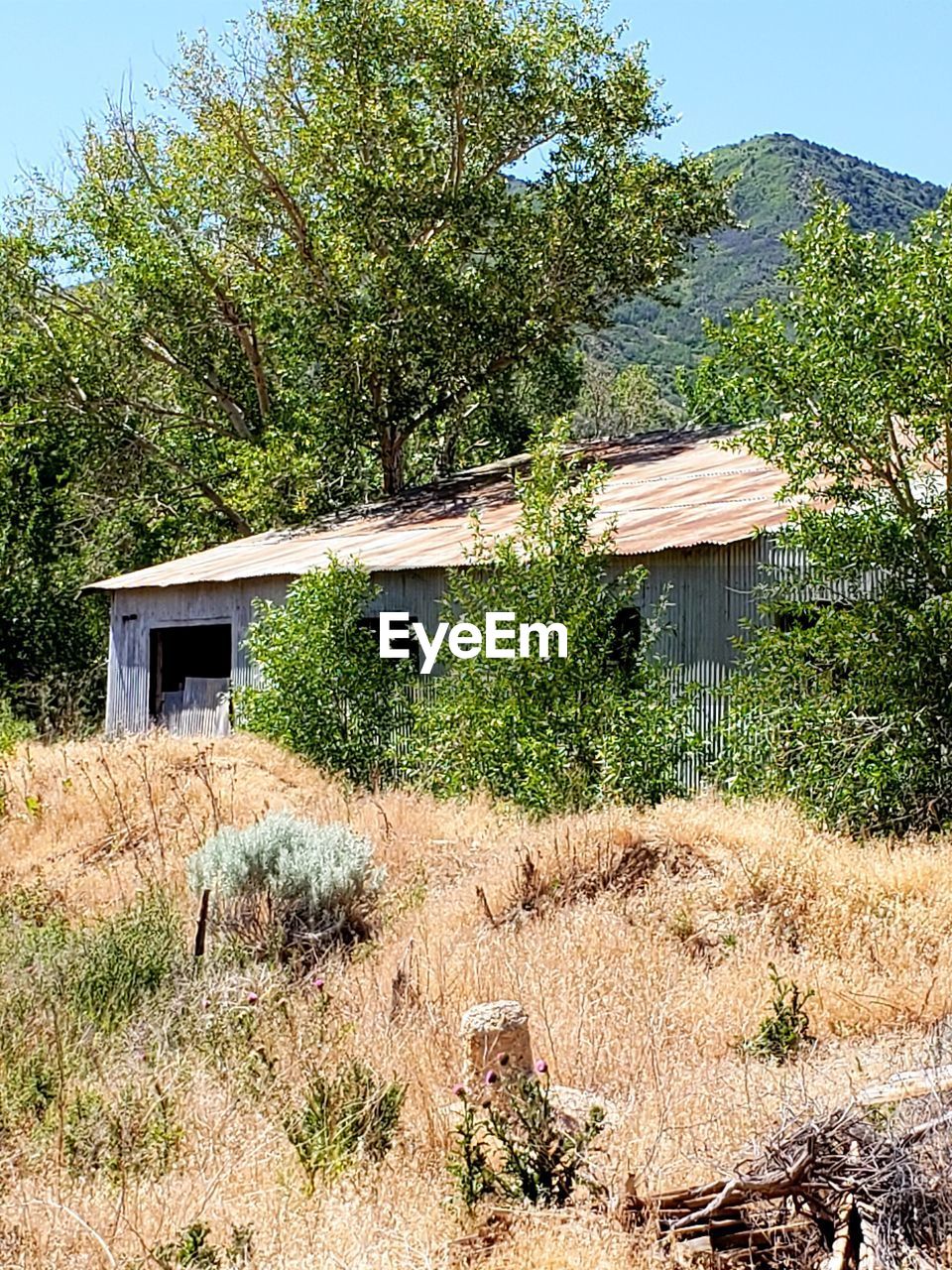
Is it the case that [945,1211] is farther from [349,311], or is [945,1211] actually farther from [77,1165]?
[349,311]

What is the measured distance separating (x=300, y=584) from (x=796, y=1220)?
12.7 m

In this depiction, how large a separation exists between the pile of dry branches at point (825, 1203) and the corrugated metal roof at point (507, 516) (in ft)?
24.0

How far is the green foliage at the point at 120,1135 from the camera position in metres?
5.49

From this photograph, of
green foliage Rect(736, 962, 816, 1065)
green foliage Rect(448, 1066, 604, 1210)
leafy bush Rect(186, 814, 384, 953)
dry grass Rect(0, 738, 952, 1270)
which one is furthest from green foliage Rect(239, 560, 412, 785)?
green foliage Rect(448, 1066, 604, 1210)

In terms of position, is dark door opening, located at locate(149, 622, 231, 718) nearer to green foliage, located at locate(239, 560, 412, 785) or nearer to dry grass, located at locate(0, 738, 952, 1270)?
green foliage, located at locate(239, 560, 412, 785)

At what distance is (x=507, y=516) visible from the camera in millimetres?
18328

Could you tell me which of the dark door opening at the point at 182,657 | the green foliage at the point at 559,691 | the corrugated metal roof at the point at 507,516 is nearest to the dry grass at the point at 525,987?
the green foliage at the point at 559,691

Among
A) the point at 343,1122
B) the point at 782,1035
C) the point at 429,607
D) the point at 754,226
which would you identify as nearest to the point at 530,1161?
the point at 343,1122

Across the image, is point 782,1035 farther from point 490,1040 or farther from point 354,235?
point 354,235

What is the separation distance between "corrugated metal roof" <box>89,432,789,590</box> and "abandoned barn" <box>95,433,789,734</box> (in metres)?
0.04

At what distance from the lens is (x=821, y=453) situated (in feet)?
37.9

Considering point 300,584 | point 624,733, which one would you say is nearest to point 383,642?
point 300,584

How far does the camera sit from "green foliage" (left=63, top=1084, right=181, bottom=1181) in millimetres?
5492

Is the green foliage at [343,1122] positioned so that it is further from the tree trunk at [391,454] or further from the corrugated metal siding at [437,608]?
the tree trunk at [391,454]
